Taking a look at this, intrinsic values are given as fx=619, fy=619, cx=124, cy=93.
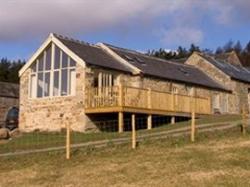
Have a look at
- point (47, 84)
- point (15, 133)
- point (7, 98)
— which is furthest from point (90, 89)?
point (7, 98)

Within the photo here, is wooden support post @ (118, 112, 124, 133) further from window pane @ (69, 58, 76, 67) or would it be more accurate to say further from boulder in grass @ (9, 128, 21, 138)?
boulder in grass @ (9, 128, 21, 138)

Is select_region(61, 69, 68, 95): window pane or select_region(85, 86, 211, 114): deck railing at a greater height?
select_region(61, 69, 68, 95): window pane

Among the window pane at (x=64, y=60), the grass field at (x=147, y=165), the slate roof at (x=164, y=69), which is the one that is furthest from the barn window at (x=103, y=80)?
the grass field at (x=147, y=165)

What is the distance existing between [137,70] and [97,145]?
1393 cm

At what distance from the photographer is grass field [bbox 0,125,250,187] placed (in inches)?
685

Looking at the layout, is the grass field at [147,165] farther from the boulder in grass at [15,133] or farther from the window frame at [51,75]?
the boulder in grass at [15,133]

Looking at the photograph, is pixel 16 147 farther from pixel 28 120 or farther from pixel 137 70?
pixel 137 70

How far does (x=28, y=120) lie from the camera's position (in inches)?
1469

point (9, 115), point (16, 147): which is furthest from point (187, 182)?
point (9, 115)

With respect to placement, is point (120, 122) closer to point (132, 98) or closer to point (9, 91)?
point (132, 98)

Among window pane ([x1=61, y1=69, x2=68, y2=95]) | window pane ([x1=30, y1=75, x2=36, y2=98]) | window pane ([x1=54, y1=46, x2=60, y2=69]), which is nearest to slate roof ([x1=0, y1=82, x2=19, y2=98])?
window pane ([x1=30, y1=75, x2=36, y2=98])

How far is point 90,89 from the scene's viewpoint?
115 feet

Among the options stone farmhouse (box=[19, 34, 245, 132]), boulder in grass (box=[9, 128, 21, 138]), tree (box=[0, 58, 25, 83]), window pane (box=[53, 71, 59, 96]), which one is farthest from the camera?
tree (box=[0, 58, 25, 83])

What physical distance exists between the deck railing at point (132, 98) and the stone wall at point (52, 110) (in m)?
0.70
